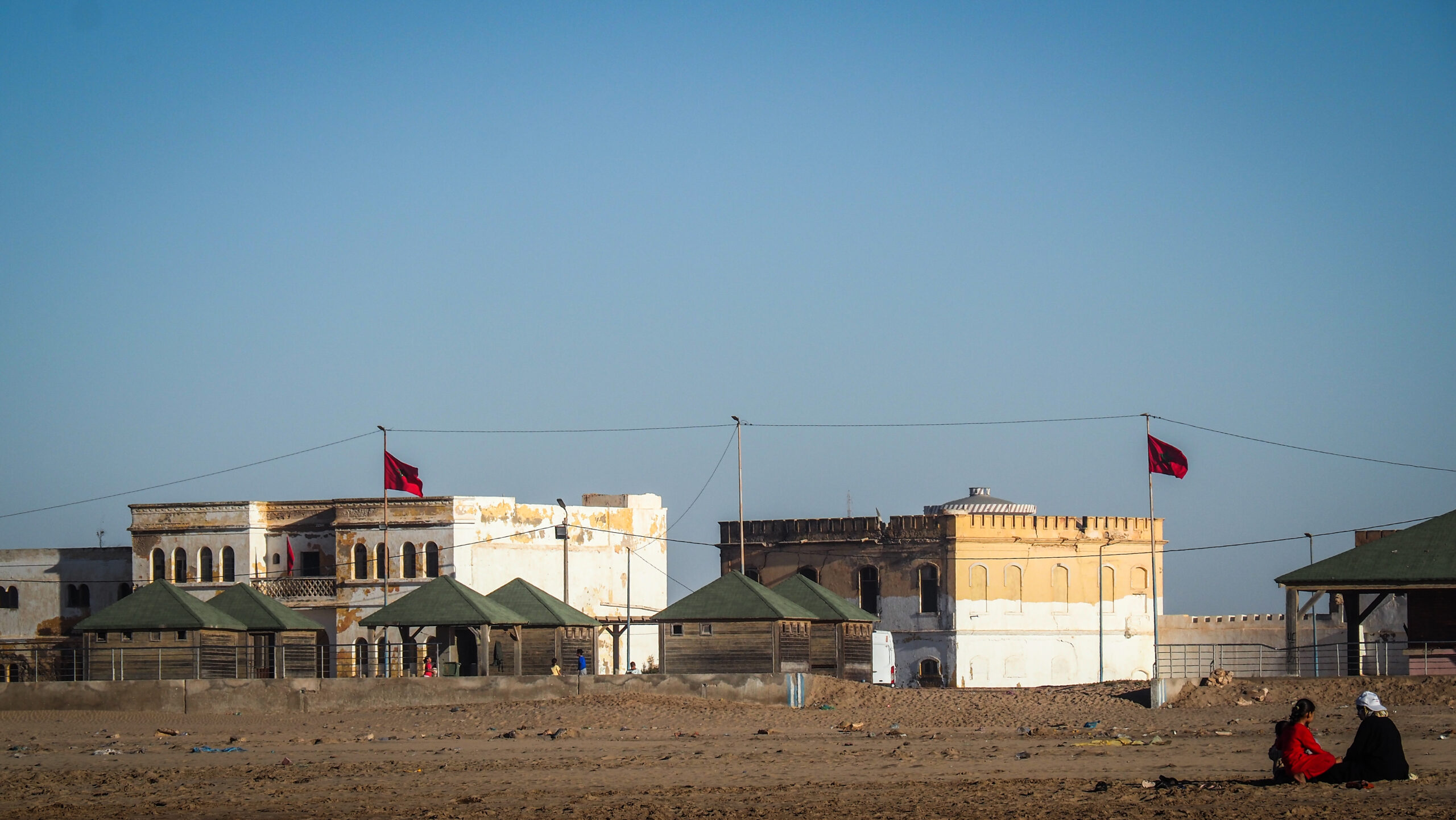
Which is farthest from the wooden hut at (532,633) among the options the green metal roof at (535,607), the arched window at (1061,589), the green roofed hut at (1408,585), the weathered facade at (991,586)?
the arched window at (1061,589)

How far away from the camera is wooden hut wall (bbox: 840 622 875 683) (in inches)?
1602

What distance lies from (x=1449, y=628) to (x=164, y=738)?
26.6 metres

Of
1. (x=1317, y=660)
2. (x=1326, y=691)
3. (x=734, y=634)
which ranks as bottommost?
(x=1326, y=691)

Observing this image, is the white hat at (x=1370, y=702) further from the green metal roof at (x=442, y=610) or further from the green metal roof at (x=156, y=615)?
the green metal roof at (x=156, y=615)

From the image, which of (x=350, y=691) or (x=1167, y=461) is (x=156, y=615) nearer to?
(x=350, y=691)

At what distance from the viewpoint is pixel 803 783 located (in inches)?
789

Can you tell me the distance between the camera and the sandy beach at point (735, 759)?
17.9 m

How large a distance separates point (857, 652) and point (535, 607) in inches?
311

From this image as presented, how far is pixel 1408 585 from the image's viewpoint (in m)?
35.0

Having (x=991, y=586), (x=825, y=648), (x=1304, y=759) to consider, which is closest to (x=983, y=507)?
(x=991, y=586)

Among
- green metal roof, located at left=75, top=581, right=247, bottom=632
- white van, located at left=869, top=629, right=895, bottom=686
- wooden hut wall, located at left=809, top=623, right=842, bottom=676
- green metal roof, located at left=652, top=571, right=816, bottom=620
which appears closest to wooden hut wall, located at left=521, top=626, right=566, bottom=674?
green metal roof, located at left=652, top=571, right=816, bottom=620

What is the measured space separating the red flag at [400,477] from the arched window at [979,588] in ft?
61.7

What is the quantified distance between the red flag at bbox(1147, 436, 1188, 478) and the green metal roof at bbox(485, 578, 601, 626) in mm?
16089

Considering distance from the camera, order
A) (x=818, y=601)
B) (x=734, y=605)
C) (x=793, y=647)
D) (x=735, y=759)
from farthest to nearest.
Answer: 1. (x=818, y=601)
2. (x=793, y=647)
3. (x=734, y=605)
4. (x=735, y=759)
